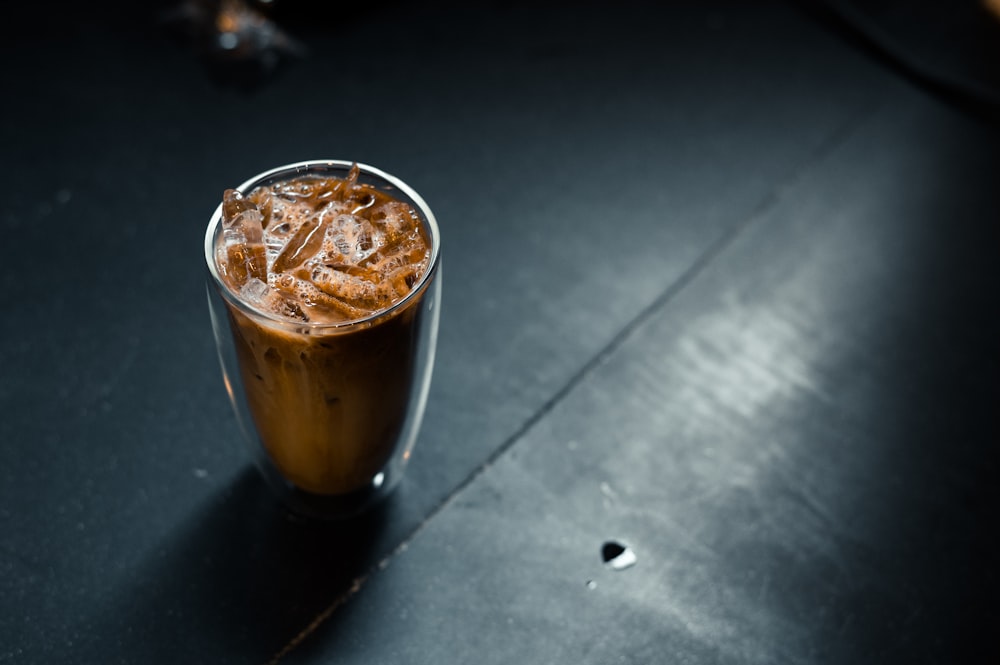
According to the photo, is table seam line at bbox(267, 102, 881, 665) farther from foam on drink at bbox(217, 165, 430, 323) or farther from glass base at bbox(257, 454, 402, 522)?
foam on drink at bbox(217, 165, 430, 323)

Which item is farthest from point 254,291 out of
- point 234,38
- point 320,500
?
point 234,38

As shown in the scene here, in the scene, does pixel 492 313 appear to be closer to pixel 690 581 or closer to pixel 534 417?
pixel 534 417

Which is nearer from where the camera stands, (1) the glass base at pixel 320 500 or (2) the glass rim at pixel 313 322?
(2) the glass rim at pixel 313 322

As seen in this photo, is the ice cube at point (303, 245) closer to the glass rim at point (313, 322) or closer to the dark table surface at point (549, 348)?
the glass rim at point (313, 322)

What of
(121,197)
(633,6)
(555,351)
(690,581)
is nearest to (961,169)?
(633,6)

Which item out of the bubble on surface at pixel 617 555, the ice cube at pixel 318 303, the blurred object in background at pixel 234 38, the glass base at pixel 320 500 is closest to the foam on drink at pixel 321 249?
the ice cube at pixel 318 303

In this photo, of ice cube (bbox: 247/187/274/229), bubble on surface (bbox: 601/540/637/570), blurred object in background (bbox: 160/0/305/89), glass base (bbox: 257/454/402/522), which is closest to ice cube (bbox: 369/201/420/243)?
ice cube (bbox: 247/187/274/229)

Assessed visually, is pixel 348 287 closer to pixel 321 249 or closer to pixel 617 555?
pixel 321 249
